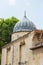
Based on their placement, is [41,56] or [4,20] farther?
[4,20]

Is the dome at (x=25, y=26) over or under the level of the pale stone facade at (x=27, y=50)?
over

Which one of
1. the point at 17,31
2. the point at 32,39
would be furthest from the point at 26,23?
the point at 32,39

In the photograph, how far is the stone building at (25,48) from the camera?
19.2 metres

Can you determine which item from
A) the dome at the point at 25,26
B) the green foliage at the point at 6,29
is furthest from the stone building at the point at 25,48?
the green foliage at the point at 6,29

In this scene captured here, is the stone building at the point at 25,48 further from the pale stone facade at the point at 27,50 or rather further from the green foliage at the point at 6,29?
the green foliage at the point at 6,29

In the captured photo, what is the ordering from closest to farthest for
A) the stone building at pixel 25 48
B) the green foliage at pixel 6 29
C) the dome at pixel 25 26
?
the stone building at pixel 25 48 → the dome at pixel 25 26 → the green foliage at pixel 6 29

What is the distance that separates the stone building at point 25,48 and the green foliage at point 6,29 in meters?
12.8

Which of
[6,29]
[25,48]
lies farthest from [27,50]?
[6,29]

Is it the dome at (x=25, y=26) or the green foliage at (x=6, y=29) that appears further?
the green foliage at (x=6, y=29)

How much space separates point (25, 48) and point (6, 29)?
21.4 meters

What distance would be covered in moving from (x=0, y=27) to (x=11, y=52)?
1799cm

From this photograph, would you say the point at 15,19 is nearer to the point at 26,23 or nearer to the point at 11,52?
the point at 26,23

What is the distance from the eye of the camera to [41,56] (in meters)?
18.3

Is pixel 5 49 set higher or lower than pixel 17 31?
lower
